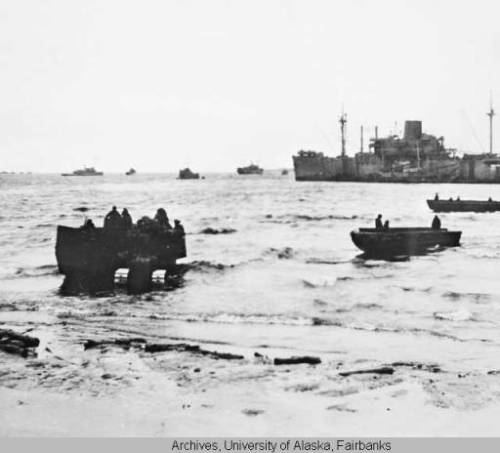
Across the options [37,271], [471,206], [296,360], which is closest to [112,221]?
[37,271]

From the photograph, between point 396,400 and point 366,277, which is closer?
point 396,400

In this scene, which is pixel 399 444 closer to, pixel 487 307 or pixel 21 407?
pixel 21 407

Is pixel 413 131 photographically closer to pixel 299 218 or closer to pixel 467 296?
pixel 299 218

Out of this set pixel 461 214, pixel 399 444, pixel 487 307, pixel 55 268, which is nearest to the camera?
pixel 399 444

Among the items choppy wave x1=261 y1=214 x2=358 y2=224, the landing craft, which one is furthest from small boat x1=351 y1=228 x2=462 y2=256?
choppy wave x1=261 y1=214 x2=358 y2=224

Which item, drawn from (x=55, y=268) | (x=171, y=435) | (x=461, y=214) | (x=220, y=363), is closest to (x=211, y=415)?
(x=171, y=435)

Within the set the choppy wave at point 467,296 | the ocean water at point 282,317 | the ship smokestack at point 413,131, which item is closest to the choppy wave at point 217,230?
the ocean water at point 282,317
